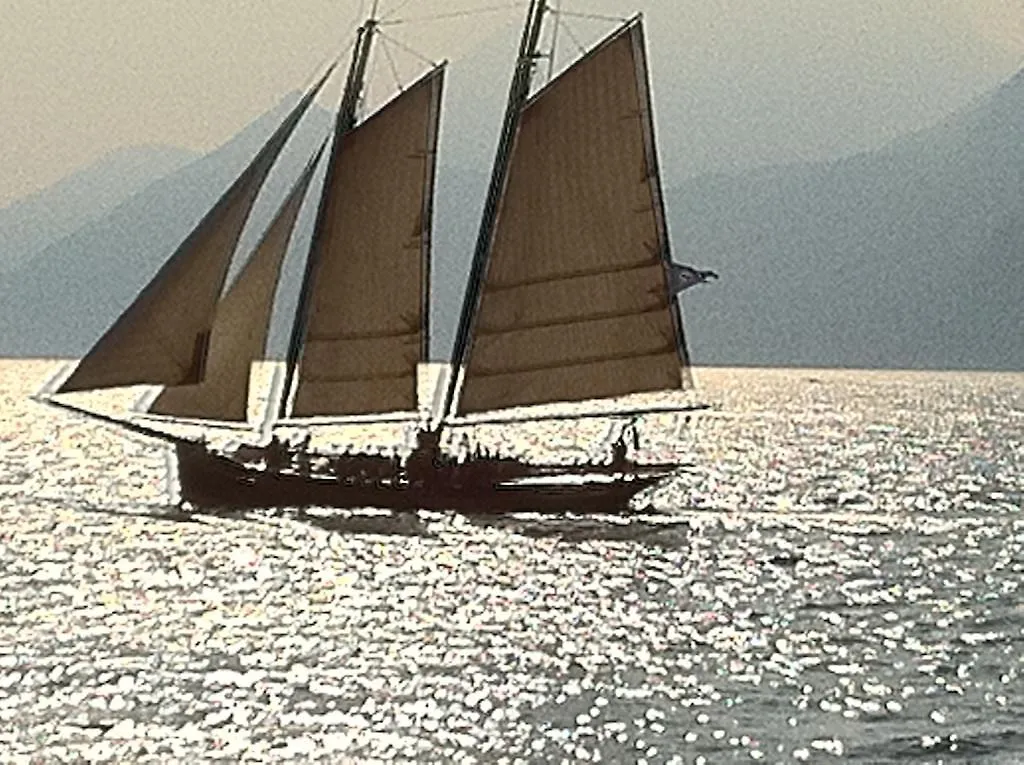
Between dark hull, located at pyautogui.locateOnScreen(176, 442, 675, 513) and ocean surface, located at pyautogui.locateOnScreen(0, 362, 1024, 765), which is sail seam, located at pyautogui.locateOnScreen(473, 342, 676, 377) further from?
dark hull, located at pyautogui.locateOnScreen(176, 442, 675, 513)

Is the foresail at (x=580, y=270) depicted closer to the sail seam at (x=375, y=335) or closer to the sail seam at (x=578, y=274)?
the sail seam at (x=578, y=274)

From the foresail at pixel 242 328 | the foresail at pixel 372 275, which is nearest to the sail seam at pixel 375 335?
the foresail at pixel 372 275

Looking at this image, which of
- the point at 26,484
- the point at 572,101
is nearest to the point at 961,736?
the point at 572,101

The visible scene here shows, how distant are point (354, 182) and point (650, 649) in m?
25.5

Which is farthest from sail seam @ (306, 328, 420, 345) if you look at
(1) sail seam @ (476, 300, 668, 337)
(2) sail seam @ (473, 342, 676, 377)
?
(1) sail seam @ (476, 300, 668, 337)

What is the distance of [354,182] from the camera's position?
239ft

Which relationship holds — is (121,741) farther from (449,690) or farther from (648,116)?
(648,116)

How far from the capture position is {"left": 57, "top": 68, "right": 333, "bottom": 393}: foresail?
68312 mm

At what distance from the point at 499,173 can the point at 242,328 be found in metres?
10.4

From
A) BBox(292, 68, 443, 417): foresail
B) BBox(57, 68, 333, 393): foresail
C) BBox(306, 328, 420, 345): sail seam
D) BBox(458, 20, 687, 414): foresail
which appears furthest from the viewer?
BBox(306, 328, 420, 345): sail seam

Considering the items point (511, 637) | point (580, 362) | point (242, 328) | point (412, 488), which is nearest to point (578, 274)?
point (580, 362)

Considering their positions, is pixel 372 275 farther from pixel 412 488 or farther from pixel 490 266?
pixel 412 488

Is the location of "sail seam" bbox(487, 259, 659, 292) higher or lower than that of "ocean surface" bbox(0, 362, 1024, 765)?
higher

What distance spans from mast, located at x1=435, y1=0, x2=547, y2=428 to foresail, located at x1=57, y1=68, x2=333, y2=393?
772 cm
